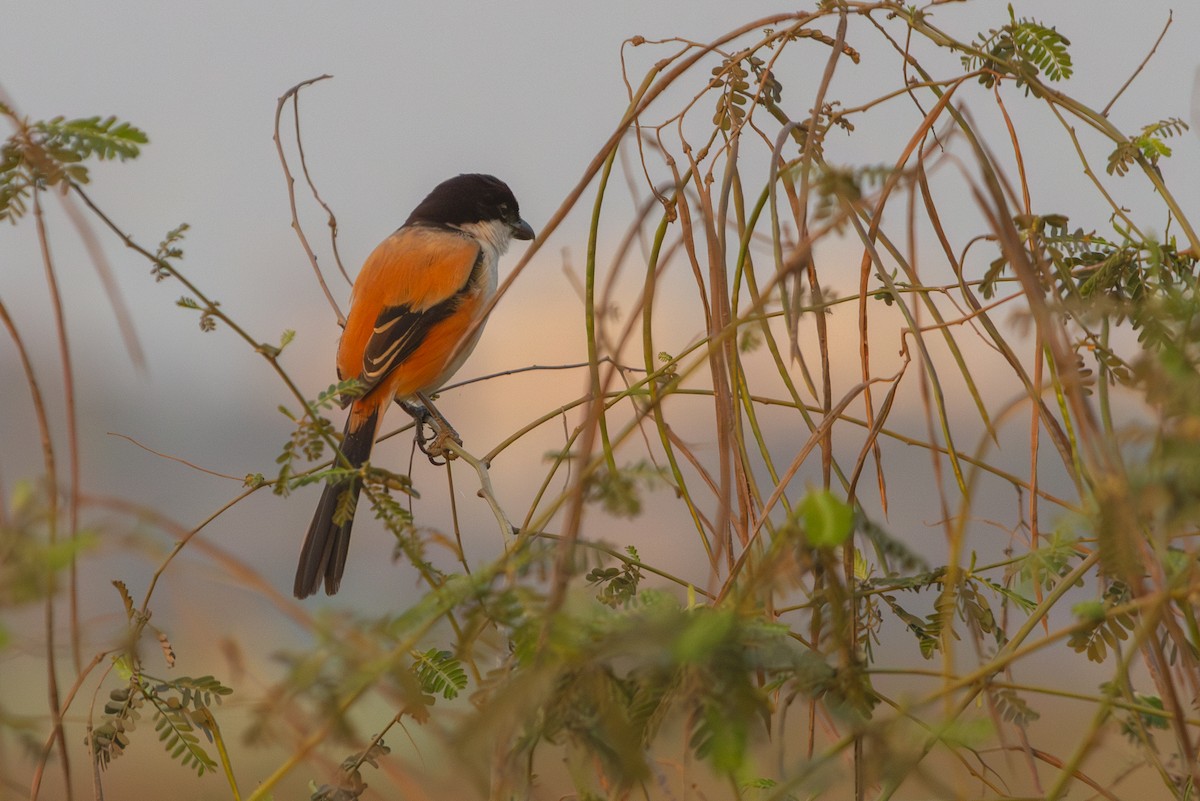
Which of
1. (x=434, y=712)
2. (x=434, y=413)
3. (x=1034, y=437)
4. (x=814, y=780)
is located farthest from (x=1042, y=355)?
(x=434, y=413)

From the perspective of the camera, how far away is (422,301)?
4.05m

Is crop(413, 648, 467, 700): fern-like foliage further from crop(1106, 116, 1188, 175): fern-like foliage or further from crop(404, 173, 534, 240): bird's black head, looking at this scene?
crop(404, 173, 534, 240): bird's black head

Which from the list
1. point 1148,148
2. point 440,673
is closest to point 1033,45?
point 1148,148

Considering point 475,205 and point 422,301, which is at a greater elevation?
point 475,205

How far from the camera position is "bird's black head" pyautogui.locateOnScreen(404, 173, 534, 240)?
188 inches

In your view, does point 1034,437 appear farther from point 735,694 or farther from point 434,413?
point 434,413

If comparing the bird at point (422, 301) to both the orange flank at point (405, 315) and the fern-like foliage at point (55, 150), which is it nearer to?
the orange flank at point (405, 315)

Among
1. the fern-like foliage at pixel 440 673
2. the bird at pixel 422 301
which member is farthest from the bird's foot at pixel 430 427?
the fern-like foliage at pixel 440 673

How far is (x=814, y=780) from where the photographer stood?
91 centimetres

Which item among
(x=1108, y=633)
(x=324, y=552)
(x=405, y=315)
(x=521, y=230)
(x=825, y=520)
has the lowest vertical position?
(x=1108, y=633)

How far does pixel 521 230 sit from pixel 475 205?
Result: 22 cm

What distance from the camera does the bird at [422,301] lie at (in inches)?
148

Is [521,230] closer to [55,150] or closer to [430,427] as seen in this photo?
[430,427]

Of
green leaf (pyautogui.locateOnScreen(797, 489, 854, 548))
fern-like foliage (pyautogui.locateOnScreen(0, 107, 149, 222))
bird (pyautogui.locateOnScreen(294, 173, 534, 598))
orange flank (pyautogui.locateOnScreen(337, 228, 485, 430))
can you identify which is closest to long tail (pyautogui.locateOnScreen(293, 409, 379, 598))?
bird (pyautogui.locateOnScreen(294, 173, 534, 598))
